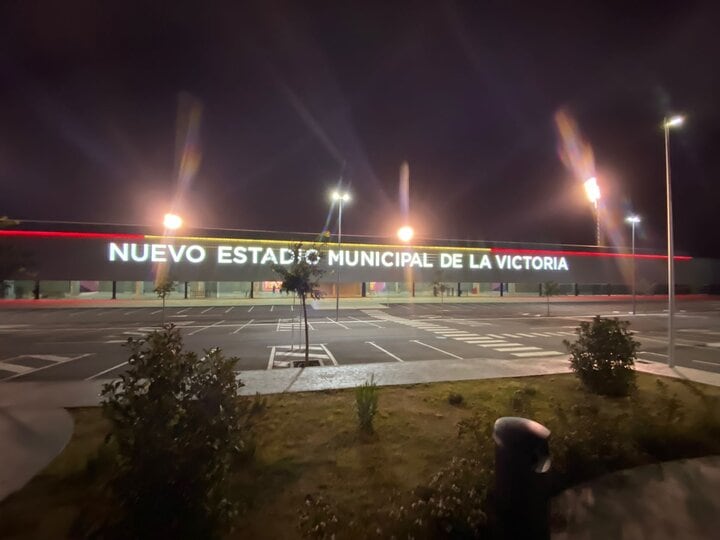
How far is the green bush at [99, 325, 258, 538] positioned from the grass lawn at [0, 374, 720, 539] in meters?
0.47

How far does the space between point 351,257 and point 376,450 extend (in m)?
41.8

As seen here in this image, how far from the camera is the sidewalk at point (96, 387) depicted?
5.05 m

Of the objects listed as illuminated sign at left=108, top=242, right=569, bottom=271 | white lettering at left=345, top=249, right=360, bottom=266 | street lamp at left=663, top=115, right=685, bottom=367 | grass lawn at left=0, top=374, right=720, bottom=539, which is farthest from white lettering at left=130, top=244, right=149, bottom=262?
street lamp at left=663, top=115, right=685, bottom=367

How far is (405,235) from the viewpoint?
49.7m

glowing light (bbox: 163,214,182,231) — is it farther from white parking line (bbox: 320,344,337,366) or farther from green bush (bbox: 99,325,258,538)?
green bush (bbox: 99,325,258,538)

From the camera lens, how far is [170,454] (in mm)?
3164

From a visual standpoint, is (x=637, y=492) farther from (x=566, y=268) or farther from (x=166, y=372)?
(x=566, y=268)

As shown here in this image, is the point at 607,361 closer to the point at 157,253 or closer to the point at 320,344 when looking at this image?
the point at 320,344

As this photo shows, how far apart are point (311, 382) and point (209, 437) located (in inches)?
221

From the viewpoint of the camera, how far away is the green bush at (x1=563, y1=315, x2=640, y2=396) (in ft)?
25.5

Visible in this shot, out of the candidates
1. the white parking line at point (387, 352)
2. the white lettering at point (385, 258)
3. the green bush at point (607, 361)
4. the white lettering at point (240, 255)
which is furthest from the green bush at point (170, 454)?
the white lettering at point (385, 258)

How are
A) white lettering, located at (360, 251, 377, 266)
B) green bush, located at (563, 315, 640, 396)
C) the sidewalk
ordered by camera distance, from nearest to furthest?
the sidewalk → green bush, located at (563, 315, 640, 396) → white lettering, located at (360, 251, 377, 266)

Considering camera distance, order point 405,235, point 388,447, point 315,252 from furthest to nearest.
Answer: point 405,235 < point 315,252 < point 388,447

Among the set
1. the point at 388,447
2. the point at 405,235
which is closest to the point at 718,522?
the point at 388,447
